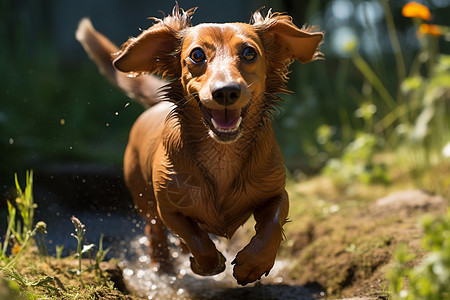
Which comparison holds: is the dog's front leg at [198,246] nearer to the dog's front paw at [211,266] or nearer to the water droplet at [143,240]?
the dog's front paw at [211,266]

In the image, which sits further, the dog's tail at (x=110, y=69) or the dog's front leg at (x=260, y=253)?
the dog's tail at (x=110, y=69)

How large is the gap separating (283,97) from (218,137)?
4572mm

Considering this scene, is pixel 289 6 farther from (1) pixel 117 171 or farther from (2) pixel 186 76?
(2) pixel 186 76

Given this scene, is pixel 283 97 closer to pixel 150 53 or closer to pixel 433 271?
pixel 150 53

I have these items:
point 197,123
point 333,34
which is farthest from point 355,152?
point 333,34

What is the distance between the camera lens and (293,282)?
3141 mm

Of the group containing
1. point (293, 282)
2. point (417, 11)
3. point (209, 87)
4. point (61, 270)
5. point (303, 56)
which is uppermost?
point (209, 87)

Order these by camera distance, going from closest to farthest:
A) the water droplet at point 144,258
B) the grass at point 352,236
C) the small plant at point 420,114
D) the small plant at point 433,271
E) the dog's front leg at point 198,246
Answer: the small plant at point 433,271 < the dog's front leg at point 198,246 < the grass at point 352,236 < the water droplet at point 144,258 < the small plant at point 420,114

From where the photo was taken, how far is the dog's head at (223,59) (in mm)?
2082

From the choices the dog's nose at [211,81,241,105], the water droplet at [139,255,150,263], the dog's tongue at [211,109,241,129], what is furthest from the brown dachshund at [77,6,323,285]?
the water droplet at [139,255,150,263]

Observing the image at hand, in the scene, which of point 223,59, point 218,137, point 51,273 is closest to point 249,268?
point 218,137

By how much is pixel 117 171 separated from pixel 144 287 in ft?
7.41

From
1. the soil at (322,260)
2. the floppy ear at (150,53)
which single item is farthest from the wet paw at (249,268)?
the floppy ear at (150,53)

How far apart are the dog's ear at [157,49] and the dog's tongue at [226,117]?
421 mm
